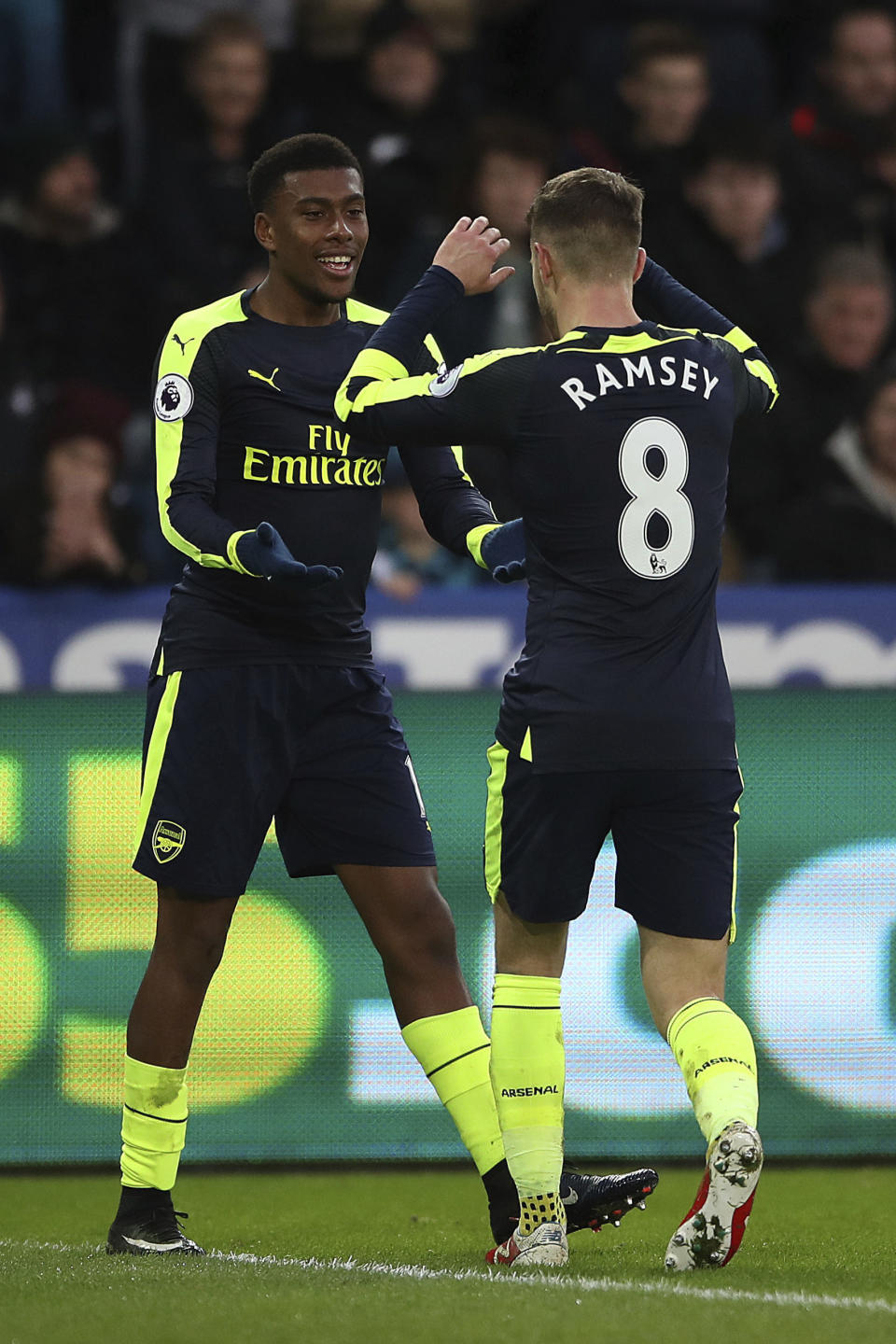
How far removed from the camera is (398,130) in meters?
8.60

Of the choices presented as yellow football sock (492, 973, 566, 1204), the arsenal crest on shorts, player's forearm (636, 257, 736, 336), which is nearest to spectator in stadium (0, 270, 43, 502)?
the arsenal crest on shorts

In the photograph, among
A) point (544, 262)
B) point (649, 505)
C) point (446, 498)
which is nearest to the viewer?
point (649, 505)

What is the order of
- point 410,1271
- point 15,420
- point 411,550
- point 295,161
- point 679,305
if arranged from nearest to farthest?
point 410,1271
point 679,305
point 295,161
point 411,550
point 15,420

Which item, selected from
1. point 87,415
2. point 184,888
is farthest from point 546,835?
point 87,415

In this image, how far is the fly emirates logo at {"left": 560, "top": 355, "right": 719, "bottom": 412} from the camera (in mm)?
3496

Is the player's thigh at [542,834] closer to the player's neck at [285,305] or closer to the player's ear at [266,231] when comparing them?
the player's neck at [285,305]

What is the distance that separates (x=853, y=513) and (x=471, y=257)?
447cm

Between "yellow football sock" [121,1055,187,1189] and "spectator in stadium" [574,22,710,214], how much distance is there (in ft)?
17.9

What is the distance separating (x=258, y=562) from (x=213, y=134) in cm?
522

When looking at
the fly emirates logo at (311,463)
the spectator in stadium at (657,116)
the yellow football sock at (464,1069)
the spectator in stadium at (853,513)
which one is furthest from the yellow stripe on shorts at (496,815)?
the spectator in stadium at (657,116)

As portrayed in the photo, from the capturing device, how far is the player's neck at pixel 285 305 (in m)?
4.14

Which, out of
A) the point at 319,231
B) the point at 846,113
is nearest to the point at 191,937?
the point at 319,231

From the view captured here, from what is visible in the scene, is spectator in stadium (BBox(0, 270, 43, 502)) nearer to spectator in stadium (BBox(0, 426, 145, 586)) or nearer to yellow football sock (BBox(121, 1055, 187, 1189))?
spectator in stadium (BBox(0, 426, 145, 586))

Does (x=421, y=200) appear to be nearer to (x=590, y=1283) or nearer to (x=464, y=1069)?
(x=464, y=1069)
